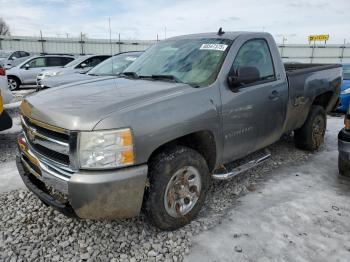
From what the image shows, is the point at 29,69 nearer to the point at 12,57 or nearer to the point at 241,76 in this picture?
the point at 12,57

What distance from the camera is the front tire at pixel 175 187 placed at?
2.67 m

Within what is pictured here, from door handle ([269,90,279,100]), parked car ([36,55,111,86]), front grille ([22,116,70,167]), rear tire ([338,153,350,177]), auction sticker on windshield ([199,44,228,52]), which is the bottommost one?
rear tire ([338,153,350,177])

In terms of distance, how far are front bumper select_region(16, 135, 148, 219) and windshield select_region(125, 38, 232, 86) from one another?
48.3 inches

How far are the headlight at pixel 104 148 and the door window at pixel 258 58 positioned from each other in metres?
1.73

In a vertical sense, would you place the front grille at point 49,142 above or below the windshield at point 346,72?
below

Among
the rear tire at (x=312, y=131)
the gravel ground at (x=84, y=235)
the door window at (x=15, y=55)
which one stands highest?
the door window at (x=15, y=55)

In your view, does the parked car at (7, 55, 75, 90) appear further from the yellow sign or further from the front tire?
the yellow sign

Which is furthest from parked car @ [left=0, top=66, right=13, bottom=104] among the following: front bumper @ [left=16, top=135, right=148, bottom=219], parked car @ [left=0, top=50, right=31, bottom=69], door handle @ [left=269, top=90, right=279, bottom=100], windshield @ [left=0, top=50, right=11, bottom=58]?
windshield @ [left=0, top=50, right=11, bottom=58]

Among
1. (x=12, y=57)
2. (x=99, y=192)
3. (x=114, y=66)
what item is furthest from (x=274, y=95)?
(x=12, y=57)

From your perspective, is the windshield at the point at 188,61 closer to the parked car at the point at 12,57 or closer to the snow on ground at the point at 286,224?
the snow on ground at the point at 286,224

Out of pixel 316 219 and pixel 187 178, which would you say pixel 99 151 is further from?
pixel 316 219

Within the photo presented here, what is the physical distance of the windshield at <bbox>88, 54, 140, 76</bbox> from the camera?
24.5 feet

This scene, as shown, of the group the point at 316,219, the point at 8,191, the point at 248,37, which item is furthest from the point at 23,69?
the point at 316,219

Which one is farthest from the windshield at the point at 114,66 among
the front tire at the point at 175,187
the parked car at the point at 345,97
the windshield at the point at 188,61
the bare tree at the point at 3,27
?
the bare tree at the point at 3,27
